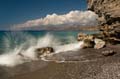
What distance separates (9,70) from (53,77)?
7640 mm

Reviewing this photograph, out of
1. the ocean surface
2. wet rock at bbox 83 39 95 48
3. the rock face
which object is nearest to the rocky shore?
the rock face

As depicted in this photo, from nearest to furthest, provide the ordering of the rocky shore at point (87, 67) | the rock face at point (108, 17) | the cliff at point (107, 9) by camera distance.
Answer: the rocky shore at point (87, 67) < the cliff at point (107, 9) < the rock face at point (108, 17)

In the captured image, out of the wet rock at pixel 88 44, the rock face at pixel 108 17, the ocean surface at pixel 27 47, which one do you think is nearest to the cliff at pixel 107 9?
the rock face at pixel 108 17

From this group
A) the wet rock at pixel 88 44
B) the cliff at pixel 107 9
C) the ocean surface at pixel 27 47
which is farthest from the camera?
the wet rock at pixel 88 44

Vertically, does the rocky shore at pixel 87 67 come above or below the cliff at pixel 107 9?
below

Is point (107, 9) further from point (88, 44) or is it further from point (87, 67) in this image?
point (87, 67)

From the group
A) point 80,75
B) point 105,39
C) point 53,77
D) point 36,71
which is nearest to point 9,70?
point 36,71

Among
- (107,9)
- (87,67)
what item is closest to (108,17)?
(107,9)

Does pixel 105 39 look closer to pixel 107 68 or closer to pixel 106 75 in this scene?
pixel 107 68

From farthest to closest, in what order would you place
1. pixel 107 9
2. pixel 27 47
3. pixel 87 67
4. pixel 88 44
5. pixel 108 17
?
pixel 27 47, pixel 88 44, pixel 108 17, pixel 107 9, pixel 87 67

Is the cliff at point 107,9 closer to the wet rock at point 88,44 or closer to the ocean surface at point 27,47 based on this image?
the wet rock at point 88,44

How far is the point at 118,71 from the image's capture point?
25.2 m

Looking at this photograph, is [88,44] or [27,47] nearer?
[88,44]

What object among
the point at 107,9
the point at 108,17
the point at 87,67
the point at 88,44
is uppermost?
the point at 107,9
